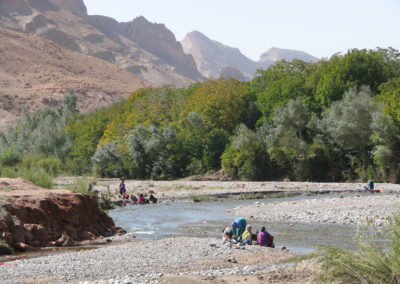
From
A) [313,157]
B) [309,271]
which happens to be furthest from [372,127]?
[309,271]

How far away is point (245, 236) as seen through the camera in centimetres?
1969

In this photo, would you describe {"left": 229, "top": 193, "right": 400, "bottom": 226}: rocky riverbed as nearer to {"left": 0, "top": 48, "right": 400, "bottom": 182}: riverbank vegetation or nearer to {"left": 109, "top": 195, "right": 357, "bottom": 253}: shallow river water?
{"left": 109, "top": 195, "right": 357, "bottom": 253}: shallow river water

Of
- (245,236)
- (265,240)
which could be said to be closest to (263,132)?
(245,236)

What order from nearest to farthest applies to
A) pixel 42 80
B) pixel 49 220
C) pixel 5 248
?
1. pixel 5 248
2. pixel 49 220
3. pixel 42 80

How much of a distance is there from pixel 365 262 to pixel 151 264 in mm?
7252

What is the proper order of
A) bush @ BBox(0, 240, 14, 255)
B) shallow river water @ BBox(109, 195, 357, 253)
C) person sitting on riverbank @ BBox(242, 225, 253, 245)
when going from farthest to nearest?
shallow river water @ BBox(109, 195, 357, 253), person sitting on riverbank @ BBox(242, 225, 253, 245), bush @ BBox(0, 240, 14, 255)

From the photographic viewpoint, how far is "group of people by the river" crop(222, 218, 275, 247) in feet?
61.9

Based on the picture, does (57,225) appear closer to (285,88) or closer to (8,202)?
(8,202)

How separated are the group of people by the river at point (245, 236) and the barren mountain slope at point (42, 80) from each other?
129 m

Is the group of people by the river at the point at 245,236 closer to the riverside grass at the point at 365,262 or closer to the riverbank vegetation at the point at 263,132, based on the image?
the riverside grass at the point at 365,262

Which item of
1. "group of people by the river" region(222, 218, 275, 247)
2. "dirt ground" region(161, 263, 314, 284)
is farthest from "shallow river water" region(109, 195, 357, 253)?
"dirt ground" region(161, 263, 314, 284)

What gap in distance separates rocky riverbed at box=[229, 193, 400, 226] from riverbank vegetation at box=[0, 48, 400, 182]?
20.4m

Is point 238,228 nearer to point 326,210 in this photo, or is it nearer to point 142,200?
point 326,210

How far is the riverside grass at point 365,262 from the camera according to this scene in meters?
9.66
